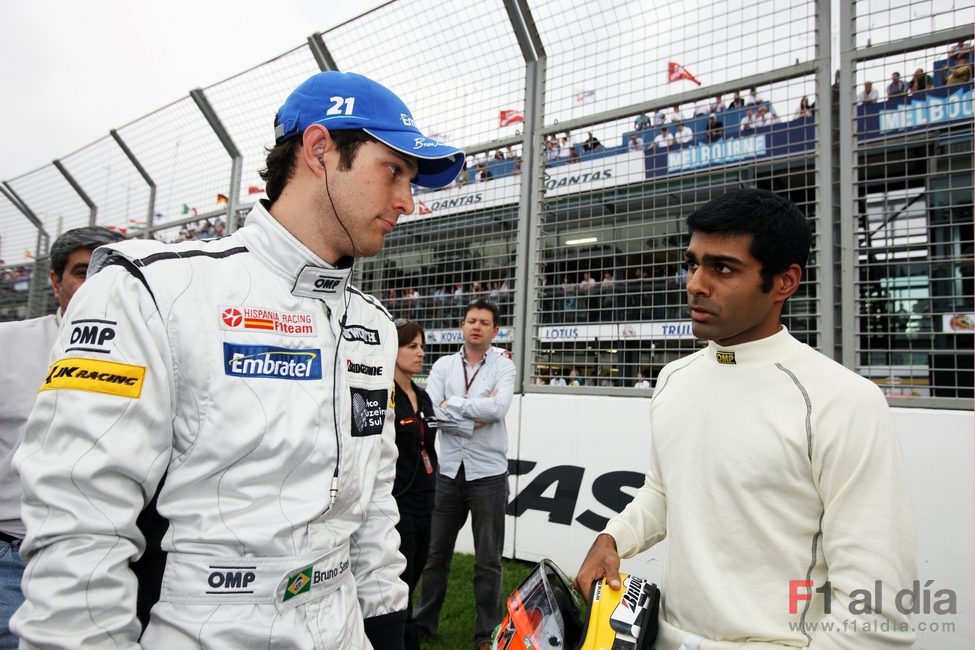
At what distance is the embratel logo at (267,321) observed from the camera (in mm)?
1121

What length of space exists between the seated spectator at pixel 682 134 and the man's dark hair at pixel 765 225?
2426mm

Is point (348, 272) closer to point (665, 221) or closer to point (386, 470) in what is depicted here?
point (386, 470)

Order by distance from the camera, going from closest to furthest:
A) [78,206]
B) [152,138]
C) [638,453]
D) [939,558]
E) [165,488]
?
[165,488] → [939,558] → [638,453] → [152,138] → [78,206]

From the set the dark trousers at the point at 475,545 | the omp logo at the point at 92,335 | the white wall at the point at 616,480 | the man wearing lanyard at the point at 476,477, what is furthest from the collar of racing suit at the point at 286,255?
the white wall at the point at 616,480

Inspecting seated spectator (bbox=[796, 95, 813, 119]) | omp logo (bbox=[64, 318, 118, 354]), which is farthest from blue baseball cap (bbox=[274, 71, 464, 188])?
seated spectator (bbox=[796, 95, 813, 119])

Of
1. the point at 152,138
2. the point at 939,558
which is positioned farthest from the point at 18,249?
the point at 939,558

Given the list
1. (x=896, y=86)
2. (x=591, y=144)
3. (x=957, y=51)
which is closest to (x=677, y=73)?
(x=591, y=144)

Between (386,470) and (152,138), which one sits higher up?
(152,138)

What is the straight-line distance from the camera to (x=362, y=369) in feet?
4.52

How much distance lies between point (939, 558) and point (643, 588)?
240cm

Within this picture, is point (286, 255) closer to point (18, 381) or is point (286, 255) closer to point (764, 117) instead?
point (18, 381)

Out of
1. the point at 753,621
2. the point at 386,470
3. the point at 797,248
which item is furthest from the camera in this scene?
the point at 797,248

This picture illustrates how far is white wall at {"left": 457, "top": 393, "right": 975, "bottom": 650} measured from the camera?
2977 millimetres

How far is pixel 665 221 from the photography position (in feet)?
13.3
